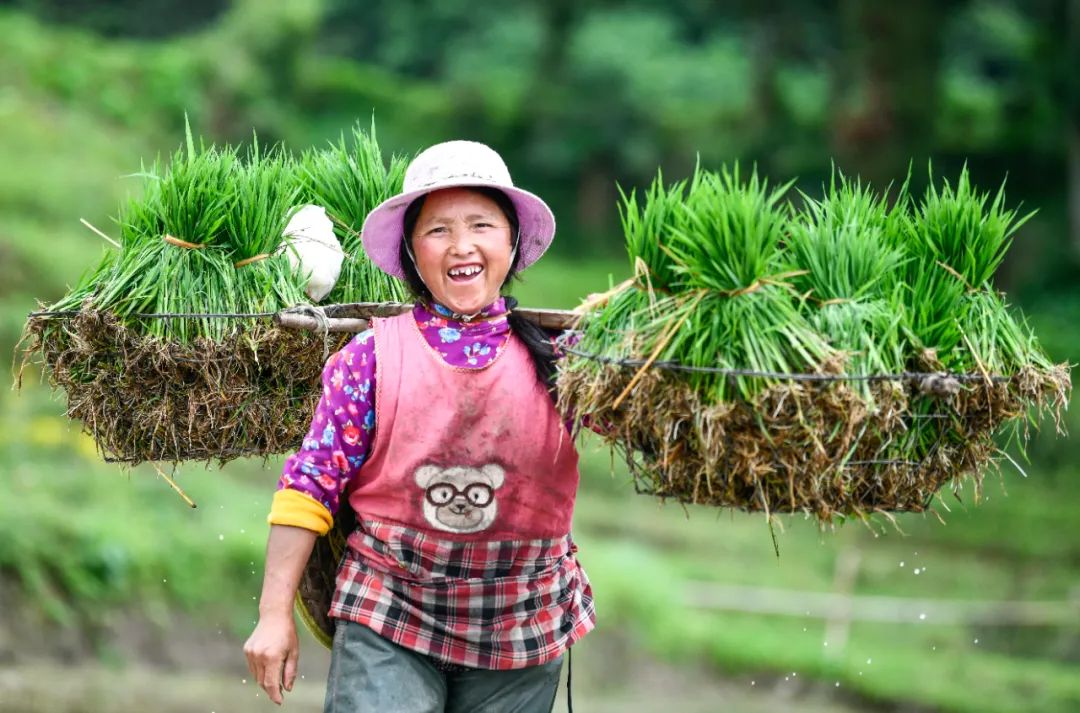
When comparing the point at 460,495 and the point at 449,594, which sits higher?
the point at 460,495

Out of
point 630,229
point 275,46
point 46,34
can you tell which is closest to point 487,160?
point 630,229

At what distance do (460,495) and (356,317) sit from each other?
66cm

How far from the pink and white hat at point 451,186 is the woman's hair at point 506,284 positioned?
0.01 m

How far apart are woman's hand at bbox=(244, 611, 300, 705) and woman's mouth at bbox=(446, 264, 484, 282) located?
0.67m

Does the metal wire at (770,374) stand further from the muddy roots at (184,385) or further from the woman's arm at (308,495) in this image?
the muddy roots at (184,385)

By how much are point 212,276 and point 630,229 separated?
980 mm

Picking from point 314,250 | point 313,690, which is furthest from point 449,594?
point 313,690

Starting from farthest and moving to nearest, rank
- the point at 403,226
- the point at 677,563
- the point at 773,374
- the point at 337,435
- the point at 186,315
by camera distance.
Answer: the point at 677,563, the point at 186,315, the point at 403,226, the point at 337,435, the point at 773,374

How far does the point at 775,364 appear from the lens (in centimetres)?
244

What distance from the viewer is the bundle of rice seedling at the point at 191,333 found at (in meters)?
3.10

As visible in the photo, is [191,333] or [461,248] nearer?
[461,248]

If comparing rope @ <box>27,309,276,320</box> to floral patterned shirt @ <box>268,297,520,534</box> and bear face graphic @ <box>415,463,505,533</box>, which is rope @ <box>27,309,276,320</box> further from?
bear face graphic @ <box>415,463,505,533</box>

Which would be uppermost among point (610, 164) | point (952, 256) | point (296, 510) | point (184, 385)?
point (610, 164)

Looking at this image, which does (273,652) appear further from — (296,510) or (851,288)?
(851,288)
